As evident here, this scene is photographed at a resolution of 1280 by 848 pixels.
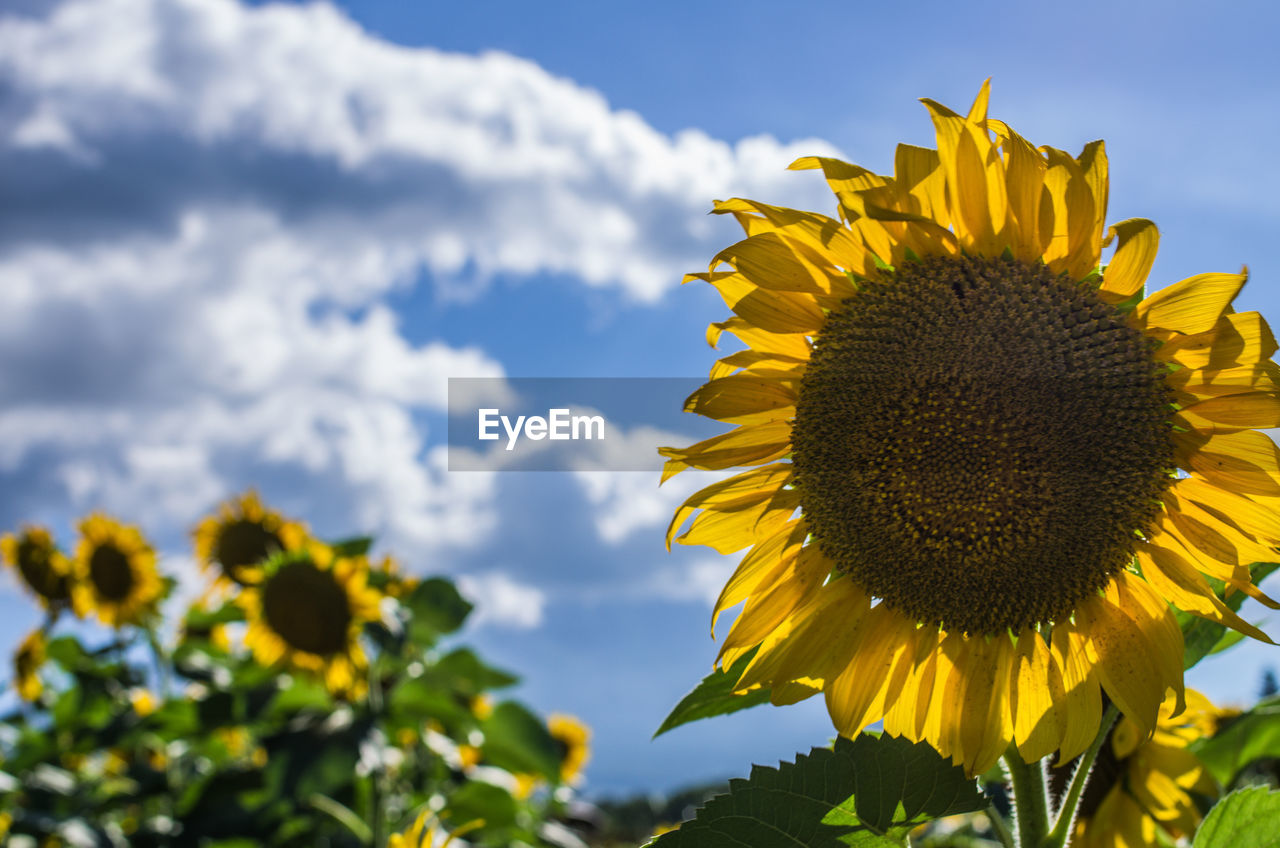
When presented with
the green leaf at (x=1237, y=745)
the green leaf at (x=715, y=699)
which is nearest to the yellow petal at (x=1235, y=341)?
the green leaf at (x=715, y=699)

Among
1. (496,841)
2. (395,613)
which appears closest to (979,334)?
(395,613)

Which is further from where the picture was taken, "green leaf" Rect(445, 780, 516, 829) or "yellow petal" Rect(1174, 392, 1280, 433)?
"green leaf" Rect(445, 780, 516, 829)

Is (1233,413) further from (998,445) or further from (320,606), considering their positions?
(320,606)

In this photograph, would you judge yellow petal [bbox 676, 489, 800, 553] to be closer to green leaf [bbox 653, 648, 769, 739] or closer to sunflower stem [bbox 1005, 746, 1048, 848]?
green leaf [bbox 653, 648, 769, 739]

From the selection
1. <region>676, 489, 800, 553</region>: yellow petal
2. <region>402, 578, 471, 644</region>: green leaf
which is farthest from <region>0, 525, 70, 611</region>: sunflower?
<region>676, 489, 800, 553</region>: yellow petal

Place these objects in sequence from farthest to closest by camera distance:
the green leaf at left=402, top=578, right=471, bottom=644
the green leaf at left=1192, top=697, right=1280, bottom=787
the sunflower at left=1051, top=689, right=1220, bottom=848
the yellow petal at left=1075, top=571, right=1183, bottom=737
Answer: the green leaf at left=402, top=578, right=471, bottom=644 < the sunflower at left=1051, top=689, right=1220, bottom=848 < the green leaf at left=1192, top=697, right=1280, bottom=787 < the yellow petal at left=1075, top=571, right=1183, bottom=737

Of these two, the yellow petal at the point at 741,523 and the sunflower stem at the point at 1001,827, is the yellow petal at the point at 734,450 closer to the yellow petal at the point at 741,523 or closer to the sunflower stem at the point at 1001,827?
the yellow petal at the point at 741,523
